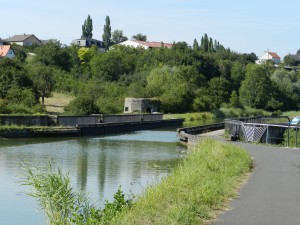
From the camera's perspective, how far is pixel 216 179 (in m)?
14.8

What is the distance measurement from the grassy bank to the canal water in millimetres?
1753

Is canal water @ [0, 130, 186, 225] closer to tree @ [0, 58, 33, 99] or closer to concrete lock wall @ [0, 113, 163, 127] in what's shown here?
concrete lock wall @ [0, 113, 163, 127]

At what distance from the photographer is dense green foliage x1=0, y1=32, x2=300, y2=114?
7038 centimetres

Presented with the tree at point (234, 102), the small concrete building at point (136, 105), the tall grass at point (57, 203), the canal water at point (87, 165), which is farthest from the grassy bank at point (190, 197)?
the tree at point (234, 102)

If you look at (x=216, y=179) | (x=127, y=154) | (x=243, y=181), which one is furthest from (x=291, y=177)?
(x=127, y=154)

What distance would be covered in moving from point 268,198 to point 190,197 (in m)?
2.18

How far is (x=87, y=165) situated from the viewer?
26797mm

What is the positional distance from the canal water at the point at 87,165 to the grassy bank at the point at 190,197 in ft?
5.75

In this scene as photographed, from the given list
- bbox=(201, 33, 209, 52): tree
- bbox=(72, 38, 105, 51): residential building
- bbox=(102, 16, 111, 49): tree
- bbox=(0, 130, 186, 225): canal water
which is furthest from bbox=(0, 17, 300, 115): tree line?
bbox=(102, 16, 111, 49): tree

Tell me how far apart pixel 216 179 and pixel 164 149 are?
21.4 m

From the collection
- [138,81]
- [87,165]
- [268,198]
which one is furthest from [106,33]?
[268,198]

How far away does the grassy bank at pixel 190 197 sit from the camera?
9.96 metres

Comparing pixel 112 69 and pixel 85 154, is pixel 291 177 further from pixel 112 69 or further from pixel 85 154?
pixel 112 69

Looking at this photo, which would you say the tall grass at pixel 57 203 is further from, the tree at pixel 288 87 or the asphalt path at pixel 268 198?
the tree at pixel 288 87
